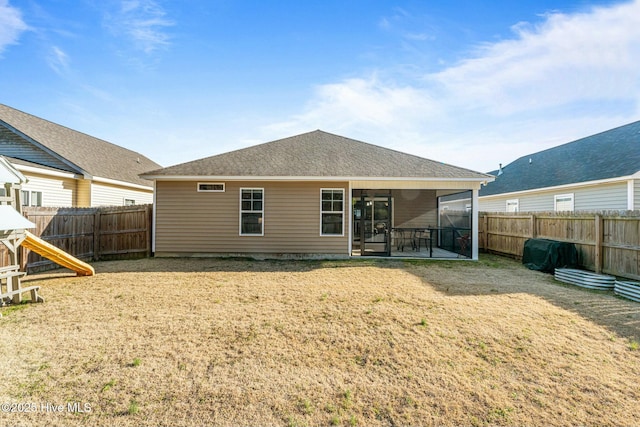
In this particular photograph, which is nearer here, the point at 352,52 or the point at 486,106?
the point at 352,52

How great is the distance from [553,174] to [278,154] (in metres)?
13.1

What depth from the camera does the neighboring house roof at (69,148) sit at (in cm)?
1198

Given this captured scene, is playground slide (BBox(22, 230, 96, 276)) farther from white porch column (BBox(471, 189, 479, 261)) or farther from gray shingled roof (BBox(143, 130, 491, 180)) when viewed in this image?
white porch column (BBox(471, 189, 479, 261))

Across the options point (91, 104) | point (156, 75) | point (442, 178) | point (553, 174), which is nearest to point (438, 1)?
point (442, 178)

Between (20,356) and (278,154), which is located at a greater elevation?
(278,154)

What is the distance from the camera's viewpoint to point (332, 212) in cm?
1049

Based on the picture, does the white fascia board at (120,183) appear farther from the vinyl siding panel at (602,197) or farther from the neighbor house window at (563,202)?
the vinyl siding panel at (602,197)

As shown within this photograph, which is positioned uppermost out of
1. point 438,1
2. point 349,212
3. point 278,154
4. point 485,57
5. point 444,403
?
point 438,1

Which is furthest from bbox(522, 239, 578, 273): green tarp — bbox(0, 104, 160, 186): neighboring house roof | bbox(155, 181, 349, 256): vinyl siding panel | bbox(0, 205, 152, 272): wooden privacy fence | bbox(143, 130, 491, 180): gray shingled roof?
bbox(0, 104, 160, 186): neighboring house roof

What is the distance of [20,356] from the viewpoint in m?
3.54

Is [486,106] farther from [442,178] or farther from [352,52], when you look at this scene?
[352,52]

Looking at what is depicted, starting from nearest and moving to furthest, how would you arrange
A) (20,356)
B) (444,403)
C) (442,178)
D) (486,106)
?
(444,403) → (20,356) → (442,178) → (486,106)

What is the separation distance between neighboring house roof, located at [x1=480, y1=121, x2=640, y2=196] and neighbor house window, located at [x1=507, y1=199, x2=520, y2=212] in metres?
0.64

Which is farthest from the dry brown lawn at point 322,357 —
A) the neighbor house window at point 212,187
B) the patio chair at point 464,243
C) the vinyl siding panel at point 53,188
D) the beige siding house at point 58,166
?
the beige siding house at point 58,166
